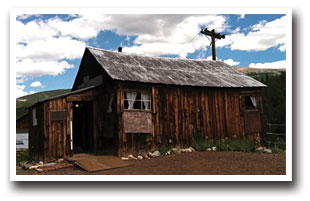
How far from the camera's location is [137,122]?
1202 centimetres

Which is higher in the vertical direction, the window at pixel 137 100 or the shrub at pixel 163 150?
the window at pixel 137 100

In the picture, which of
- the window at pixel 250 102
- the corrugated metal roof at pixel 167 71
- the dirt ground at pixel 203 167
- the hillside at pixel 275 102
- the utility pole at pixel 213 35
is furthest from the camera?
the utility pole at pixel 213 35

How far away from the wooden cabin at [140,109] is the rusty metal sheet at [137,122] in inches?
1.7

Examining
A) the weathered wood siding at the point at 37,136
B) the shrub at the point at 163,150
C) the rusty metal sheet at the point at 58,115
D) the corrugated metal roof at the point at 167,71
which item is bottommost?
the shrub at the point at 163,150

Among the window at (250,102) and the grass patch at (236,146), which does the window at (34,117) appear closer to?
the grass patch at (236,146)

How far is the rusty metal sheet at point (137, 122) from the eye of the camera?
38.5 ft

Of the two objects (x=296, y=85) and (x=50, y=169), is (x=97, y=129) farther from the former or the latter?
(x=296, y=85)

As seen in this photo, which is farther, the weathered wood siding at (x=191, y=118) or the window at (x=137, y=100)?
the weathered wood siding at (x=191, y=118)

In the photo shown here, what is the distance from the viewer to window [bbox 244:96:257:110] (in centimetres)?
1551

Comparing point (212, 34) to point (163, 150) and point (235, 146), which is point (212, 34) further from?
point (163, 150)

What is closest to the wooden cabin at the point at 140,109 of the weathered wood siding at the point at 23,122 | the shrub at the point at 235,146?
the weathered wood siding at the point at 23,122

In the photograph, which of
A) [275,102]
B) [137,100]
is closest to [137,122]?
[137,100]

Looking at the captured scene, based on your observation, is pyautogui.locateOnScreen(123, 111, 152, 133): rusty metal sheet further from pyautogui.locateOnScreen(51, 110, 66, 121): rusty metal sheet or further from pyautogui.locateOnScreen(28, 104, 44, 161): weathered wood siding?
pyautogui.locateOnScreen(28, 104, 44, 161): weathered wood siding
